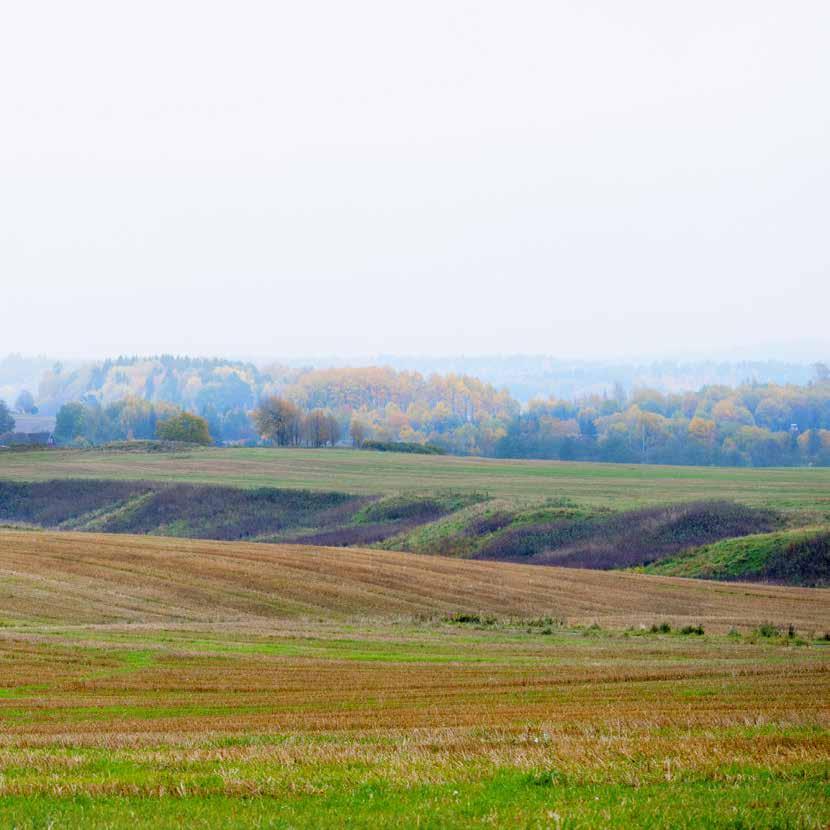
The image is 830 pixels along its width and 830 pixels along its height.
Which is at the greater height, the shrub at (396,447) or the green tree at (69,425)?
the green tree at (69,425)

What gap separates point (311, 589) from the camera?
3738cm

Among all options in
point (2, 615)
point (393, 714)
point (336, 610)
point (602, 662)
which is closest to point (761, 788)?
point (393, 714)

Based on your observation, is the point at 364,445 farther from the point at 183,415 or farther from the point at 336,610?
the point at 336,610

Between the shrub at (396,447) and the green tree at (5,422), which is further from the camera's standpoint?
the green tree at (5,422)

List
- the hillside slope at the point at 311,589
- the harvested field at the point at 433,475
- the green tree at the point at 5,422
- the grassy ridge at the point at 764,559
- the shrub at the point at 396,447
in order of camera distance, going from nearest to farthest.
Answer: the hillside slope at the point at 311,589, the grassy ridge at the point at 764,559, the harvested field at the point at 433,475, the shrub at the point at 396,447, the green tree at the point at 5,422

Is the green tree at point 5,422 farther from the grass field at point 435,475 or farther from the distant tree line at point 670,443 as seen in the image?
the distant tree line at point 670,443

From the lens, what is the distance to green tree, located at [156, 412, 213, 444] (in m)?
140

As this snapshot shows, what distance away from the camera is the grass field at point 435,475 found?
78.2m

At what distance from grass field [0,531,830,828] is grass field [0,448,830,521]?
35.6 meters

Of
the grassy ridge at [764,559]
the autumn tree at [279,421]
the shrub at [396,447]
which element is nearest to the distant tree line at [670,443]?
the shrub at [396,447]

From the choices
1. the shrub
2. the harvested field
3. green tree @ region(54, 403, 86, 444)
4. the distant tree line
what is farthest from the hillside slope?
green tree @ region(54, 403, 86, 444)

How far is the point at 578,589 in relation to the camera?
41.8 metres

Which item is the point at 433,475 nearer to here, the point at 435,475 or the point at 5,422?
the point at 435,475

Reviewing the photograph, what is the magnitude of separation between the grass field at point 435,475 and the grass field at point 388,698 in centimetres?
3555
